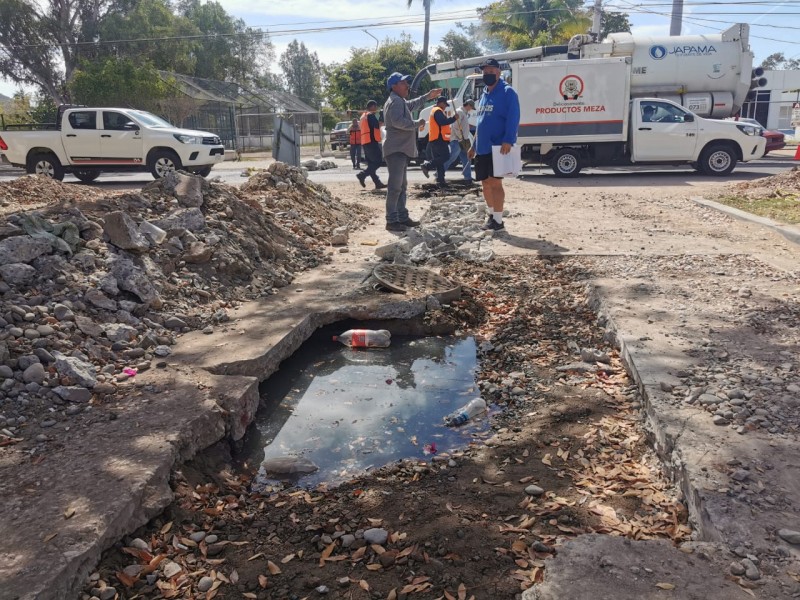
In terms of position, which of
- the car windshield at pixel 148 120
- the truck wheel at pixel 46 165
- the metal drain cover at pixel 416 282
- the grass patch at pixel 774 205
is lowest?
the metal drain cover at pixel 416 282

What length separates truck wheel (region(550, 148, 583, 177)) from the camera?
1559cm

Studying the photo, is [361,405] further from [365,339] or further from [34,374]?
[34,374]

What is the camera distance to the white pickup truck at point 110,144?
47.1 ft

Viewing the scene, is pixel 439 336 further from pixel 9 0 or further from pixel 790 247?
pixel 9 0

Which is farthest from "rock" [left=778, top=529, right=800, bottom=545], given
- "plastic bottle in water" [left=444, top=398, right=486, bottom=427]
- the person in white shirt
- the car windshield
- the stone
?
the car windshield

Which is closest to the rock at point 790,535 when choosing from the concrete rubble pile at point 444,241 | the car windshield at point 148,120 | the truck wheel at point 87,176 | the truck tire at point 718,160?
the concrete rubble pile at point 444,241

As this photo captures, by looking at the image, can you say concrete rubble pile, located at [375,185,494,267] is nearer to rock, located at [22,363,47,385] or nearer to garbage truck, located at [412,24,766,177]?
rock, located at [22,363,47,385]

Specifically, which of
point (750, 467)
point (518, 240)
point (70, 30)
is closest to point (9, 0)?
point (70, 30)


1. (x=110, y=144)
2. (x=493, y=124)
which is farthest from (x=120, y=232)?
(x=110, y=144)

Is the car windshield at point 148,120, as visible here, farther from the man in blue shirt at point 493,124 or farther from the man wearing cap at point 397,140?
the man in blue shirt at point 493,124

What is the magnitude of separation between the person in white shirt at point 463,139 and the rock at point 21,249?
10129 millimetres

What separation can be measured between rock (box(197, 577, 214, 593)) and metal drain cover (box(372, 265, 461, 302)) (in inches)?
133

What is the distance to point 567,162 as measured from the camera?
1562 cm

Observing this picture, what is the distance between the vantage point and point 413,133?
326 inches
